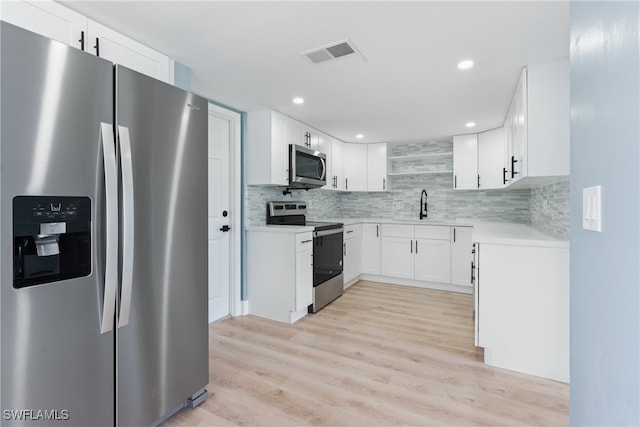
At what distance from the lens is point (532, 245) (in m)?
2.10

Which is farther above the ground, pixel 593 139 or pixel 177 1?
pixel 177 1

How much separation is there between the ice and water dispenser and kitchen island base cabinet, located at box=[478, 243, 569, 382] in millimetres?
2388

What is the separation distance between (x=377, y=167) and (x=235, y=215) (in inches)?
101

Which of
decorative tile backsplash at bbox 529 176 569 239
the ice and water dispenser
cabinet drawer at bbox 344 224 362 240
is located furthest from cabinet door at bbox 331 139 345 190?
the ice and water dispenser

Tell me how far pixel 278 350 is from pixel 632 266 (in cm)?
236

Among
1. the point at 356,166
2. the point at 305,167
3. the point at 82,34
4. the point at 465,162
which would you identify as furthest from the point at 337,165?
the point at 82,34

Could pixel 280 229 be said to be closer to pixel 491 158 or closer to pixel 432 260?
pixel 432 260

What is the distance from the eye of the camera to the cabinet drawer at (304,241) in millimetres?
3145

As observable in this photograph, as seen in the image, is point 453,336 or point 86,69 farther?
point 453,336

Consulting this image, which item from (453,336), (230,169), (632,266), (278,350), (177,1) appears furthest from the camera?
(230,169)

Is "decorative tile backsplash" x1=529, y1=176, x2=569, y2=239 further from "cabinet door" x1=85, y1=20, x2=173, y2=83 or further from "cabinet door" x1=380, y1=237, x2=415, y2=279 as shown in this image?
"cabinet door" x1=85, y1=20, x2=173, y2=83

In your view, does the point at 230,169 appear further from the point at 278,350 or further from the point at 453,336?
the point at 453,336

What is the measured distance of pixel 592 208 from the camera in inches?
30.3

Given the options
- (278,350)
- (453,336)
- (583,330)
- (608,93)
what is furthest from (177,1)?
(453,336)
